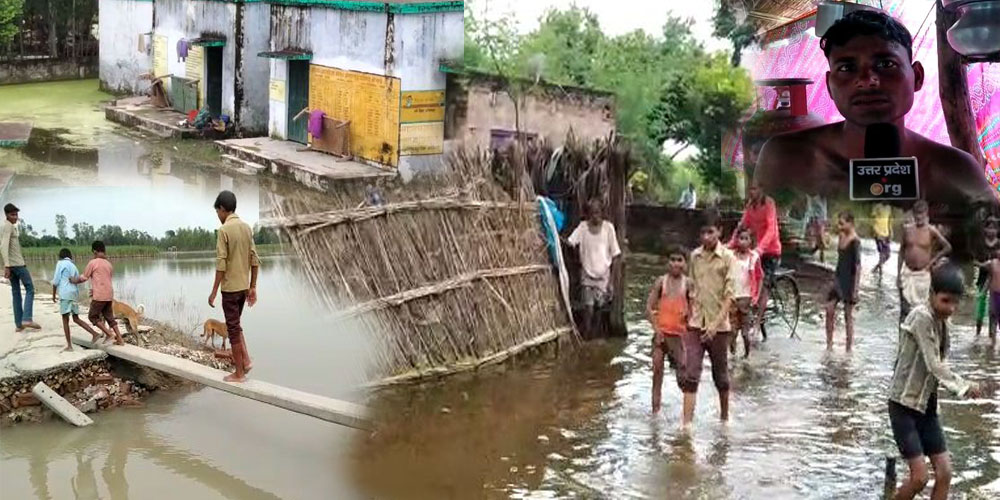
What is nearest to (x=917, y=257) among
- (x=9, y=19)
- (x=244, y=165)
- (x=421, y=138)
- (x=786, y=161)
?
(x=786, y=161)

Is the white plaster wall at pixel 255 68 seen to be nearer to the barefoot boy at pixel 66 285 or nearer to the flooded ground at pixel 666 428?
the flooded ground at pixel 666 428

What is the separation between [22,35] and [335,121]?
1.65 meters

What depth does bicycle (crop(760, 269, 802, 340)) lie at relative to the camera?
11.9ft

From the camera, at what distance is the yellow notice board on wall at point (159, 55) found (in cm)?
430

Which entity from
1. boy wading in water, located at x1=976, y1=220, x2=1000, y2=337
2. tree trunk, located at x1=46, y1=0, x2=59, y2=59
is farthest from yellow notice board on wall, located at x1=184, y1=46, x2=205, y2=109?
boy wading in water, located at x1=976, y1=220, x2=1000, y2=337

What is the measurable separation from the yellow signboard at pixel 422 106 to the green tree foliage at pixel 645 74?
16 cm

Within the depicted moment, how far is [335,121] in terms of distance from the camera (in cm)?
379

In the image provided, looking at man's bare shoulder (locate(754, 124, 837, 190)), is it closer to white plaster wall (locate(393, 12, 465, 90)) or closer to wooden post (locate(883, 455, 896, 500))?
wooden post (locate(883, 455, 896, 500))

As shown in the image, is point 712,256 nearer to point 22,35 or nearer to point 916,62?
point 916,62

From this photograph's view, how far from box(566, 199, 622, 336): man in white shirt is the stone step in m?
1.15

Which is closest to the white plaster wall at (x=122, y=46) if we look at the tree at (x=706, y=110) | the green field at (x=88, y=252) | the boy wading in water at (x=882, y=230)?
the green field at (x=88, y=252)

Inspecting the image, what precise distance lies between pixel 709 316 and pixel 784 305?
25 centimetres

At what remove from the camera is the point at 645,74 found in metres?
3.55

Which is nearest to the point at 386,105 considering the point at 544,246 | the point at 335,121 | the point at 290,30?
the point at 335,121
